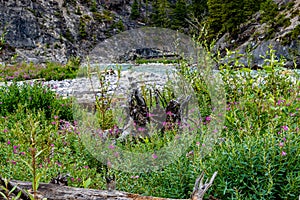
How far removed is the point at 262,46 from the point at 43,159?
640 inches

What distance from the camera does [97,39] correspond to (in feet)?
130

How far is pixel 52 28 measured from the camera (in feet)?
112

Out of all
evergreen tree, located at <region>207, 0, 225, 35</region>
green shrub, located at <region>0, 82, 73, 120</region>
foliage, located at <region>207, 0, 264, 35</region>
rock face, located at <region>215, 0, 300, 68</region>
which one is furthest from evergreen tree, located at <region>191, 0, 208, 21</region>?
green shrub, located at <region>0, 82, 73, 120</region>

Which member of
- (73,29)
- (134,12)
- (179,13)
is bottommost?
(73,29)

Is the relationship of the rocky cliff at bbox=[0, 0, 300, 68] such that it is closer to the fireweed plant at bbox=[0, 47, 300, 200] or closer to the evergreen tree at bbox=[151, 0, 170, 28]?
the evergreen tree at bbox=[151, 0, 170, 28]

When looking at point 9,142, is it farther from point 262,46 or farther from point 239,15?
point 239,15

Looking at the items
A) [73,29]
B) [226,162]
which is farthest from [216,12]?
[226,162]

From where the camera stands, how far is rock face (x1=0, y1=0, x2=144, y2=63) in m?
30.3

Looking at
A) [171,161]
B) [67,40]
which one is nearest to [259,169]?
[171,161]

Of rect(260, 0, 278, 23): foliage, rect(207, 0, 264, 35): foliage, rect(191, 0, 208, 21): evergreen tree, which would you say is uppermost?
rect(191, 0, 208, 21): evergreen tree

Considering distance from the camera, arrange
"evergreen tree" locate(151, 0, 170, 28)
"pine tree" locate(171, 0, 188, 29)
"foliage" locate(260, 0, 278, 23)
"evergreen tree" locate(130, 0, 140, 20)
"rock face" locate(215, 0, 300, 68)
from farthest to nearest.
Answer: "evergreen tree" locate(130, 0, 140, 20) → "evergreen tree" locate(151, 0, 170, 28) → "pine tree" locate(171, 0, 188, 29) → "foliage" locate(260, 0, 278, 23) → "rock face" locate(215, 0, 300, 68)

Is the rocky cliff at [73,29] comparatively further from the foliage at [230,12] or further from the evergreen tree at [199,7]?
the evergreen tree at [199,7]

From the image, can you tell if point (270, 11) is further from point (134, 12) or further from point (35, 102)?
point (134, 12)

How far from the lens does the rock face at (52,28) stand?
30281mm
